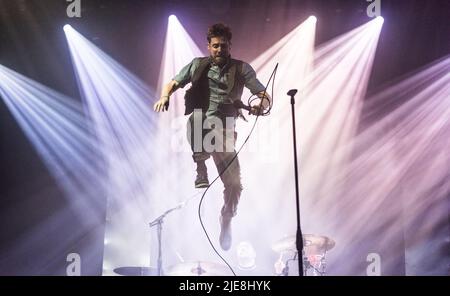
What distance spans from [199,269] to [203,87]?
5.15ft

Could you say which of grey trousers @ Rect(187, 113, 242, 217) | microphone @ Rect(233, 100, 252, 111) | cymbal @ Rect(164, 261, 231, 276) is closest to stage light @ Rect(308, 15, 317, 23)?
microphone @ Rect(233, 100, 252, 111)

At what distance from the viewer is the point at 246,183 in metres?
4.82

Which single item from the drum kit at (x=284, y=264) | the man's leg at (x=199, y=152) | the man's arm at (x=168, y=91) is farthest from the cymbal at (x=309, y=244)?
the man's arm at (x=168, y=91)

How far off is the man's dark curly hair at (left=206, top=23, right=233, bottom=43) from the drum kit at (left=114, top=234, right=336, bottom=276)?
6.48 ft

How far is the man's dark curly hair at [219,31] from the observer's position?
4.94m

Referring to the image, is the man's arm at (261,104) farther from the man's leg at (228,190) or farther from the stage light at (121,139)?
the stage light at (121,139)

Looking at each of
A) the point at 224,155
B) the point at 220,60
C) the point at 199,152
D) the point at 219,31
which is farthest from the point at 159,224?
the point at 219,31

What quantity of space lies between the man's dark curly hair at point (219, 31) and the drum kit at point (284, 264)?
1975 millimetres

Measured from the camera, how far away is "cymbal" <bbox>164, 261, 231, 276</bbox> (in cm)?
427

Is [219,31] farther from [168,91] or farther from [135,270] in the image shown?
[135,270]

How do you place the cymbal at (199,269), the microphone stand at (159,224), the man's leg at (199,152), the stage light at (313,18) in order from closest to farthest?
the cymbal at (199,269) → the microphone stand at (159,224) → the man's leg at (199,152) → the stage light at (313,18)
